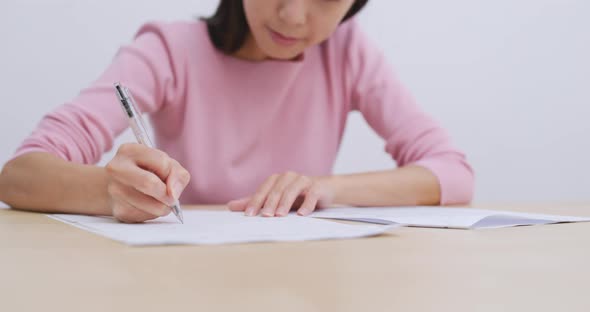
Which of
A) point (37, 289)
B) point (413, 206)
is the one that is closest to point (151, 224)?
point (37, 289)

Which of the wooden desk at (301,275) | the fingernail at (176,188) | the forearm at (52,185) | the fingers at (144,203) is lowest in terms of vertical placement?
the forearm at (52,185)

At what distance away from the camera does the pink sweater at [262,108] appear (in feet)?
3.49

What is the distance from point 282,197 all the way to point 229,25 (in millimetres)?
481

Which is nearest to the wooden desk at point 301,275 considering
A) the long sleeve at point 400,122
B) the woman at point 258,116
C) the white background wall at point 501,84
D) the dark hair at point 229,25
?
the woman at point 258,116

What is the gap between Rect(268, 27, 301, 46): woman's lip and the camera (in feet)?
3.18

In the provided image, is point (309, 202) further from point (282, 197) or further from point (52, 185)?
point (52, 185)

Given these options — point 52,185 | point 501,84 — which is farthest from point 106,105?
point 501,84

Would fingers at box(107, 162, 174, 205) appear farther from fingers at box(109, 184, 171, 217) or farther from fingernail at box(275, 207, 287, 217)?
fingernail at box(275, 207, 287, 217)

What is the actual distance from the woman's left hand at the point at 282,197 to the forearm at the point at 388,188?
8 centimetres

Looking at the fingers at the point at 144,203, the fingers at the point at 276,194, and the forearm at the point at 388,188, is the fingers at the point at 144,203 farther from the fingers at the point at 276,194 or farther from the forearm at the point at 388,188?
the forearm at the point at 388,188

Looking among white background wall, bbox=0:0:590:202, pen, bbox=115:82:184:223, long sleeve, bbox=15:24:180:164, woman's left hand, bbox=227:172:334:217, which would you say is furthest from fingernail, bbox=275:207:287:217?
white background wall, bbox=0:0:590:202

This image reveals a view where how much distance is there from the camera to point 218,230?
509mm

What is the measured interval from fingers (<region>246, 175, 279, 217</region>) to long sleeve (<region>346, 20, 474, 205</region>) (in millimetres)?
344

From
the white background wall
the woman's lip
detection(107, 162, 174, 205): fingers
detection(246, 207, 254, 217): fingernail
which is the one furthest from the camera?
the white background wall
